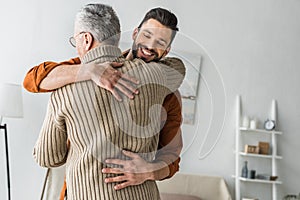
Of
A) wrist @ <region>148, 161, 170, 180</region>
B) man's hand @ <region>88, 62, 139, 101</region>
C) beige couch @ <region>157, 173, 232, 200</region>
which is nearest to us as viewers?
man's hand @ <region>88, 62, 139, 101</region>

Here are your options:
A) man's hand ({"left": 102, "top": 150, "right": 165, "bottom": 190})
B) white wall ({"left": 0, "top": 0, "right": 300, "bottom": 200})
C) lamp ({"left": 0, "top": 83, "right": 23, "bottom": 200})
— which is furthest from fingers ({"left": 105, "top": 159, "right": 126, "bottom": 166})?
white wall ({"left": 0, "top": 0, "right": 300, "bottom": 200})

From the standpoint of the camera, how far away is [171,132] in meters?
1.17

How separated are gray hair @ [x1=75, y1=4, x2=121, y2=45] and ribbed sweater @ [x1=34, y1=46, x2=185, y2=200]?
0.09ft

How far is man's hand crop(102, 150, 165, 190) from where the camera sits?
114cm

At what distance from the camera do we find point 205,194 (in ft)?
12.5

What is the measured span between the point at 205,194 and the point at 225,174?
0.32m

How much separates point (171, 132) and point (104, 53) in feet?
0.80

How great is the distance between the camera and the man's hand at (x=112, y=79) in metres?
1.07

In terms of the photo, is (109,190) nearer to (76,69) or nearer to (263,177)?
(76,69)

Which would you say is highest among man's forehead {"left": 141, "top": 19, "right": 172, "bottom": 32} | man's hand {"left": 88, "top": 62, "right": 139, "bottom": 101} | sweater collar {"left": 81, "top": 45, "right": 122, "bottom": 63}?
man's forehead {"left": 141, "top": 19, "right": 172, "bottom": 32}

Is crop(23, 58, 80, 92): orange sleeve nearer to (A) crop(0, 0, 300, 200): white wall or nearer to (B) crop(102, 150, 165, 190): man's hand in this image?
(B) crop(102, 150, 165, 190): man's hand

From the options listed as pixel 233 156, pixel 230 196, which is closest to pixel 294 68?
pixel 233 156

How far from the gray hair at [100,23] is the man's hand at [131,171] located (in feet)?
0.86

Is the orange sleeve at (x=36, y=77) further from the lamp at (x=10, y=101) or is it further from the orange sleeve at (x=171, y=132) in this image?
the lamp at (x=10, y=101)
